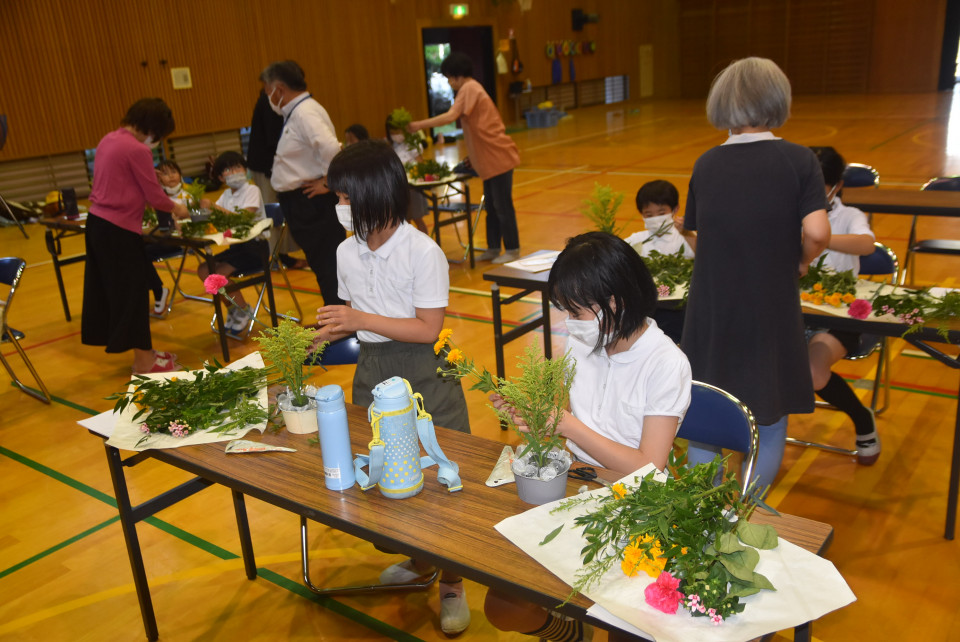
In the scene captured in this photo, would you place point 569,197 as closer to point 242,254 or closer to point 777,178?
point 242,254

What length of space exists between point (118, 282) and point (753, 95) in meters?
3.74

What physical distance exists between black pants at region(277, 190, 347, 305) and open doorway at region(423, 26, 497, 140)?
10.6 metres

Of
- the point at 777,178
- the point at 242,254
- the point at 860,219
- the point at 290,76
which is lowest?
the point at 242,254

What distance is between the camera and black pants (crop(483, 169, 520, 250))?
6.84 metres

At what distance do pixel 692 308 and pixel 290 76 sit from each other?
3.37m

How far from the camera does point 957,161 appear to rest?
31.6 feet

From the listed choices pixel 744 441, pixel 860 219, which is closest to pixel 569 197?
pixel 860 219

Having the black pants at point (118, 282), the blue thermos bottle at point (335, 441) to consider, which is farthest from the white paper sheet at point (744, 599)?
the black pants at point (118, 282)

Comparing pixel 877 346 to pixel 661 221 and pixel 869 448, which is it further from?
pixel 661 221

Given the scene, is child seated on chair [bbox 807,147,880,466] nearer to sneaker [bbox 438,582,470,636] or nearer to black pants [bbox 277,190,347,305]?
sneaker [bbox 438,582,470,636]

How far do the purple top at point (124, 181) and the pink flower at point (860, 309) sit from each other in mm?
3614

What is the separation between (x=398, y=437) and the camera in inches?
67.1

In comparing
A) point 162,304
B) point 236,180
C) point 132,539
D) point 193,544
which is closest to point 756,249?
point 132,539

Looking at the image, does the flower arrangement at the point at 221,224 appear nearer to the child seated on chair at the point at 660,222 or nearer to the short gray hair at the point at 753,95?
the child seated on chair at the point at 660,222
